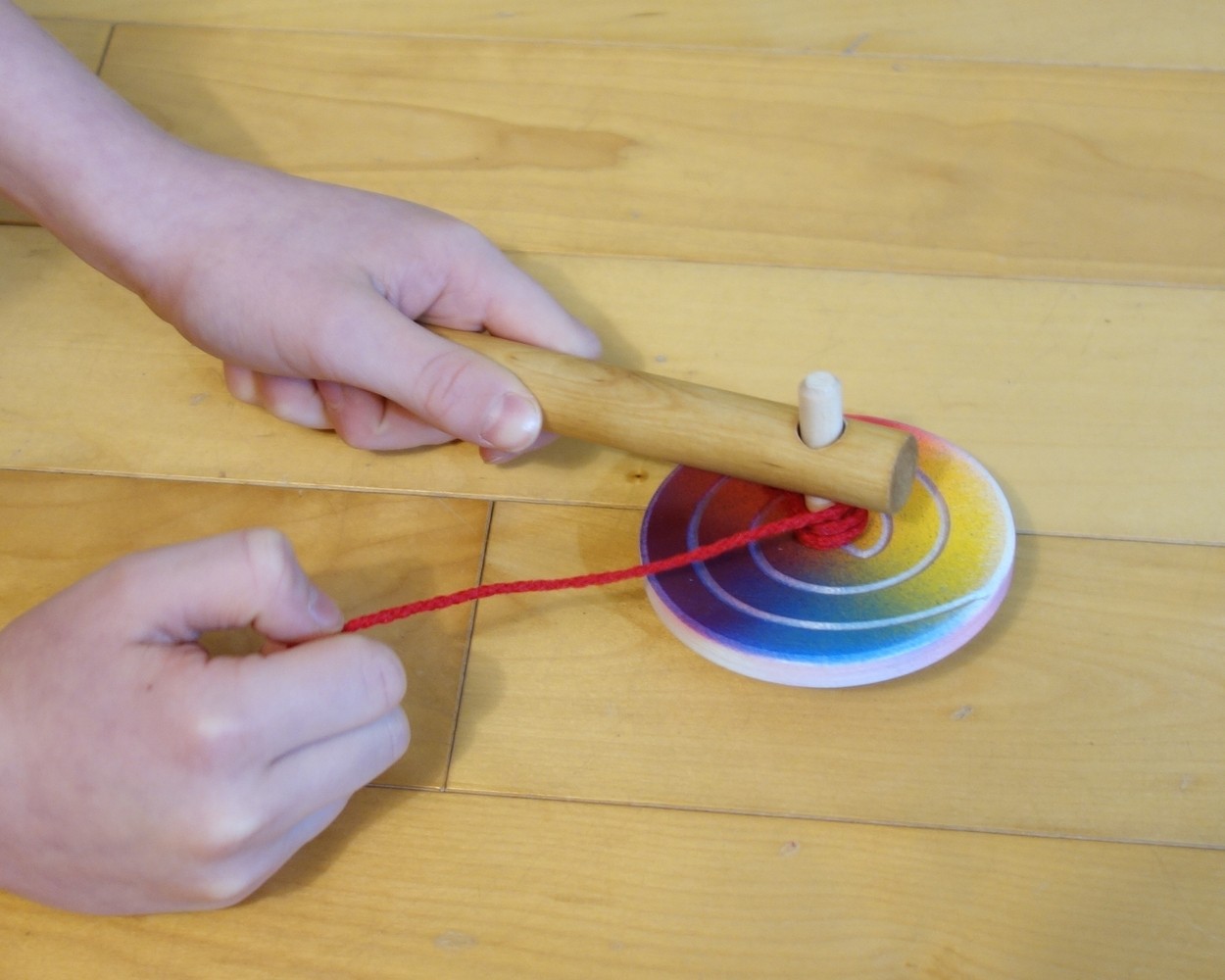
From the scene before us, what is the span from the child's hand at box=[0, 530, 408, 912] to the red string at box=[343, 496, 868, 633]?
66mm

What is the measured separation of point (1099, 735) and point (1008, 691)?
0.06 meters

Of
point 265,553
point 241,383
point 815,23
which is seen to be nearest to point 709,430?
point 265,553

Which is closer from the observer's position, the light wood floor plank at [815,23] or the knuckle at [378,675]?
the knuckle at [378,675]

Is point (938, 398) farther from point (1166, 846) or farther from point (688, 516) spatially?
point (1166, 846)

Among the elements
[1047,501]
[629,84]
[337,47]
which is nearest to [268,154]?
[337,47]

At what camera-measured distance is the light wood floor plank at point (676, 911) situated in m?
0.78

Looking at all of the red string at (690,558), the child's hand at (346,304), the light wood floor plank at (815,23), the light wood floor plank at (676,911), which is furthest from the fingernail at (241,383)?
the light wood floor plank at (815,23)

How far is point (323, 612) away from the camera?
2.77ft

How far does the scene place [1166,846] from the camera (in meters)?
0.80

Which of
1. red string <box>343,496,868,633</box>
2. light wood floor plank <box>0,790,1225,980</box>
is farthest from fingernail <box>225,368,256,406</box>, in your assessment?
→ light wood floor plank <box>0,790,1225,980</box>

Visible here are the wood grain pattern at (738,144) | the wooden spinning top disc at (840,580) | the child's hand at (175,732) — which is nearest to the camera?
the child's hand at (175,732)

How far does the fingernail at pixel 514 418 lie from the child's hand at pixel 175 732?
17cm

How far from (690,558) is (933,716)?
201 millimetres

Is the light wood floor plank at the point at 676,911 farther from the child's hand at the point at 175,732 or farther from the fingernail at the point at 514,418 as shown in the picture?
the fingernail at the point at 514,418
